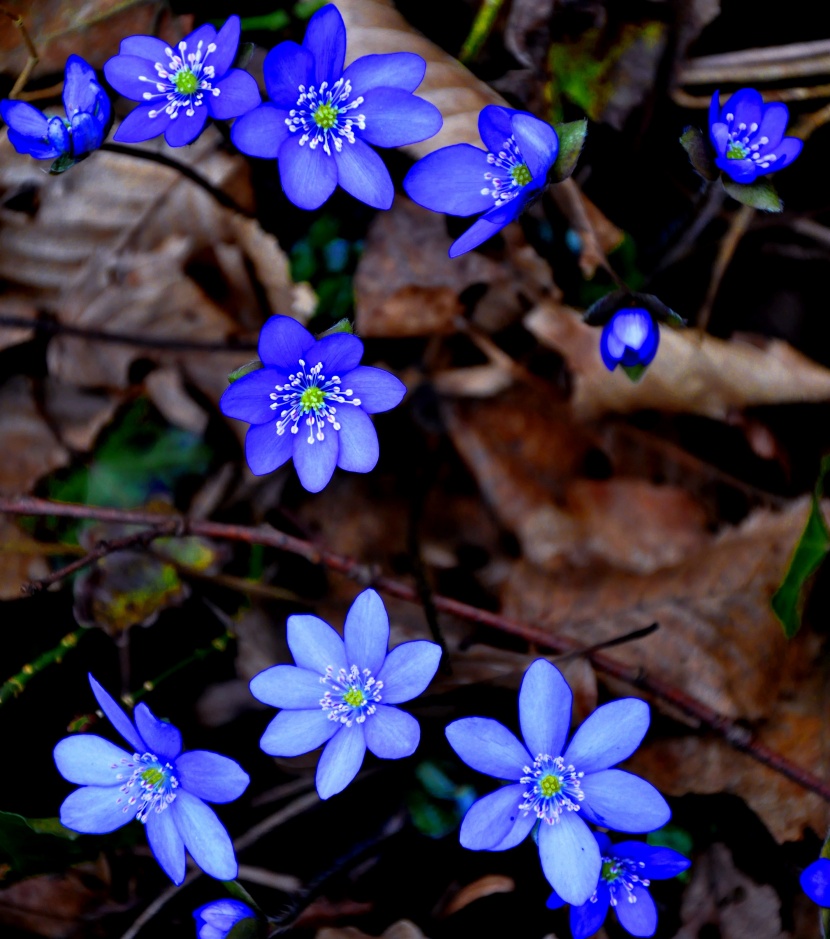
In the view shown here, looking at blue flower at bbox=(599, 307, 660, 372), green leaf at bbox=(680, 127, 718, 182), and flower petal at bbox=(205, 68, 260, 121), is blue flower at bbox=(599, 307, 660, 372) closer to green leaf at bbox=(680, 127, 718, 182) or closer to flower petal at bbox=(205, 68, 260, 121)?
green leaf at bbox=(680, 127, 718, 182)

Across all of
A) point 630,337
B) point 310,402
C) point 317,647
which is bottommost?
point 317,647

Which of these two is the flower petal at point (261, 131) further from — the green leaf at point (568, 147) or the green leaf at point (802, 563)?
the green leaf at point (802, 563)

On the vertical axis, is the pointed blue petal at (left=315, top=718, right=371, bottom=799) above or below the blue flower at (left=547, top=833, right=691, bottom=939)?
above

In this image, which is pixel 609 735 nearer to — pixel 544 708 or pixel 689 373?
pixel 544 708

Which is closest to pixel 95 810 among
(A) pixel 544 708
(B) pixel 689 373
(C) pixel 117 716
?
(C) pixel 117 716

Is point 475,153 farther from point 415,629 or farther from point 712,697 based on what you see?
point 712,697

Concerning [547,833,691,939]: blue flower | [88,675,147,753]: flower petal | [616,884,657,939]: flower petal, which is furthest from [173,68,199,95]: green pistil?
[616,884,657,939]: flower petal

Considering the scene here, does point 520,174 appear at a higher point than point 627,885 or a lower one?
higher
